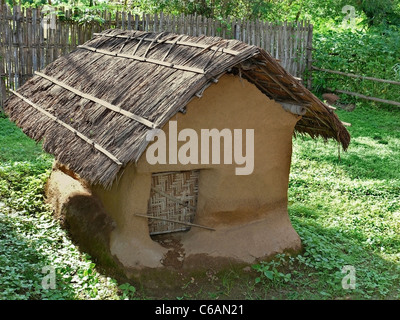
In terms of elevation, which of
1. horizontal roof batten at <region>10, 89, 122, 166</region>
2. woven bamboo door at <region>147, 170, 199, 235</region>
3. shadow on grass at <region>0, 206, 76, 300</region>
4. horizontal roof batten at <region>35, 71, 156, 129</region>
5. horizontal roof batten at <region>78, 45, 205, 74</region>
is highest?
horizontal roof batten at <region>78, 45, 205, 74</region>

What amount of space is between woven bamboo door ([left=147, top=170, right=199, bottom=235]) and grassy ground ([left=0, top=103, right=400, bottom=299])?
2.55 feet

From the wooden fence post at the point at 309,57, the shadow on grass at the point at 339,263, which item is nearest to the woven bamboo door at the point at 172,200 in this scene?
the shadow on grass at the point at 339,263

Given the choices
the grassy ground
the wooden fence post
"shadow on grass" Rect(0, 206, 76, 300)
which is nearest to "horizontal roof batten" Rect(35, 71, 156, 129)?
the grassy ground

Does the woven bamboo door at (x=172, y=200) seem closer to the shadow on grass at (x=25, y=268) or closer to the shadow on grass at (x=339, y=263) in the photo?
the shadow on grass at (x=25, y=268)

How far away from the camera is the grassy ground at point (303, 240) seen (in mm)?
6363

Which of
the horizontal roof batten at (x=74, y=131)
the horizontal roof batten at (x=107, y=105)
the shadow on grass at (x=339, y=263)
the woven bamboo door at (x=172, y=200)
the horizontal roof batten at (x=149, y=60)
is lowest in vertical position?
the shadow on grass at (x=339, y=263)

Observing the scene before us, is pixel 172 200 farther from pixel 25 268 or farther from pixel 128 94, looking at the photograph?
pixel 25 268

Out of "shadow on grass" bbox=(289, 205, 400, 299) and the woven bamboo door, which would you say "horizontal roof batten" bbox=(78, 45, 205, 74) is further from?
"shadow on grass" bbox=(289, 205, 400, 299)

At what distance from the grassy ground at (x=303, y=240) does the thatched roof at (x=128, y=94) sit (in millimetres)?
1169

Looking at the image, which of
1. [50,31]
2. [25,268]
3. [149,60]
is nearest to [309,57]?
[50,31]

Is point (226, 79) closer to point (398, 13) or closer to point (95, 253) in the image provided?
point (95, 253)

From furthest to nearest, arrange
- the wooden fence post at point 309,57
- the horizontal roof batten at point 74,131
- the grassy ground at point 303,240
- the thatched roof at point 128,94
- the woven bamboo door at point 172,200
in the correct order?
the wooden fence post at point 309,57, the woven bamboo door at point 172,200, the grassy ground at point 303,240, the thatched roof at point 128,94, the horizontal roof batten at point 74,131

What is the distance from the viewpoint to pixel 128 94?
6.73 m

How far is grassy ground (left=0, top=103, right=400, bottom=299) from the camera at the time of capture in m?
6.36
